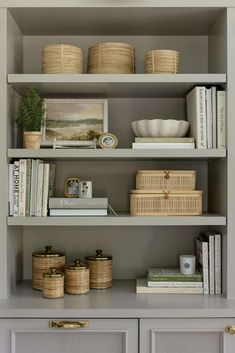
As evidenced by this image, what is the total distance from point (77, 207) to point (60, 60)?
61cm

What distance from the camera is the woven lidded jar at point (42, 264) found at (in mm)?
2256

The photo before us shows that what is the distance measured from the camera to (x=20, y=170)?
7.01 ft

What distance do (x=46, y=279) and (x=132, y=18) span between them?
1156 millimetres

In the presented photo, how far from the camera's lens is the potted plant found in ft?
7.03

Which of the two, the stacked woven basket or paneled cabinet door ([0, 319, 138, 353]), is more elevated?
the stacked woven basket

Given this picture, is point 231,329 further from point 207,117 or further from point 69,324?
point 207,117

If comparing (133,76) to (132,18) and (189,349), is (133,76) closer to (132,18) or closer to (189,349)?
(132,18)

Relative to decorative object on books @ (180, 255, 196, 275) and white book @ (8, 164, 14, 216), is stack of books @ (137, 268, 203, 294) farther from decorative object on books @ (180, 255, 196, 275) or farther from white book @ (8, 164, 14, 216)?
white book @ (8, 164, 14, 216)

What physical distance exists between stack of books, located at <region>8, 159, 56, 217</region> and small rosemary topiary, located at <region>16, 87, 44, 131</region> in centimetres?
15

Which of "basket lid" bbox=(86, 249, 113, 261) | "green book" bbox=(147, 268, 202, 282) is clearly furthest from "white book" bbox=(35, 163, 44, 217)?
"green book" bbox=(147, 268, 202, 282)

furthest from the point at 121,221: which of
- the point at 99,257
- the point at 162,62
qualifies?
the point at 162,62

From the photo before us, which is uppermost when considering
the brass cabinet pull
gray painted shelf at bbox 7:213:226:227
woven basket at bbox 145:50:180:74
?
woven basket at bbox 145:50:180:74

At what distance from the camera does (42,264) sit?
7.41 ft

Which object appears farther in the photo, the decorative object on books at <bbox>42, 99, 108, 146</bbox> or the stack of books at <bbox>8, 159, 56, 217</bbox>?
the decorative object on books at <bbox>42, 99, 108, 146</bbox>
